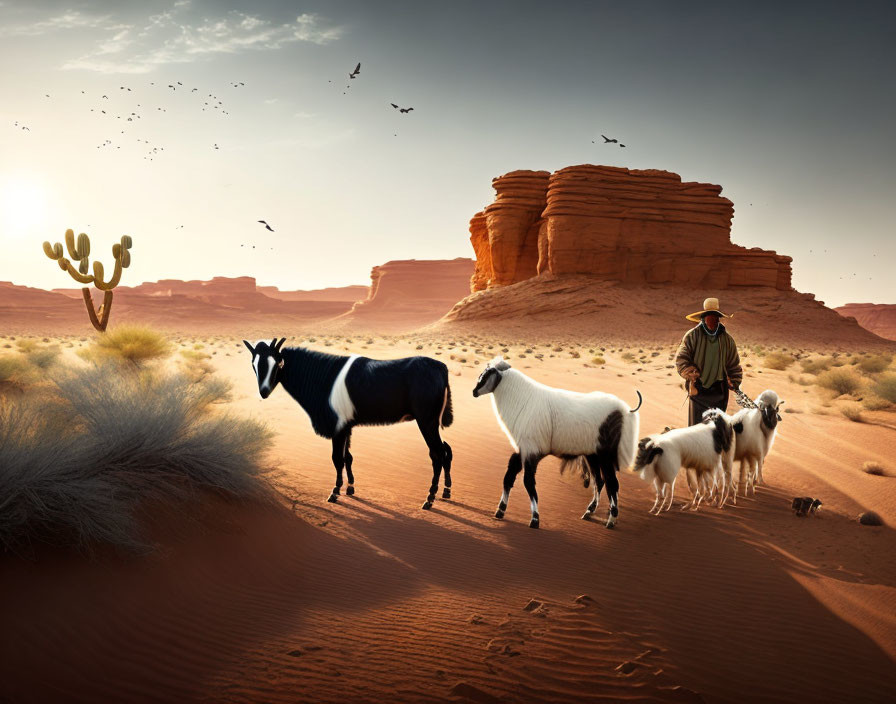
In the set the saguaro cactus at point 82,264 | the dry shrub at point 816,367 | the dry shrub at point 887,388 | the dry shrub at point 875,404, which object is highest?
the saguaro cactus at point 82,264

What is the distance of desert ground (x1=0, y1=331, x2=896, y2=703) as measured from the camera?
12.4 feet

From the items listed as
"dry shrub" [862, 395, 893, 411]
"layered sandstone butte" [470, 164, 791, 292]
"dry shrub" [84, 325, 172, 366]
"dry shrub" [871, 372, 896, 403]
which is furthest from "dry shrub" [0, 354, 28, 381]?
"layered sandstone butte" [470, 164, 791, 292]

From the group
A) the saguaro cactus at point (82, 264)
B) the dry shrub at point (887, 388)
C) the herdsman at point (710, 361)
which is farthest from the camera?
the saguaro cactus at point (82, 264)

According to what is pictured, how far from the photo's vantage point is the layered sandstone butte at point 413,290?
141 meters

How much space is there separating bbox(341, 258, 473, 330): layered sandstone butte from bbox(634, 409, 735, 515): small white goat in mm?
128299

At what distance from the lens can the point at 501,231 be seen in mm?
71375

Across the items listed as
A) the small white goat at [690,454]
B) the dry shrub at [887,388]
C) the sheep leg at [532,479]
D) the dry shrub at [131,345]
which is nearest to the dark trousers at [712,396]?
the small white goat at [690,454]

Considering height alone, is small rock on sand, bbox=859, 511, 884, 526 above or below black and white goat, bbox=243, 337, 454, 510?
below

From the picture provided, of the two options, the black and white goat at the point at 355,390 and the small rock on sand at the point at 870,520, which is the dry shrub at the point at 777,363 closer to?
the small rock on sand at the point at 870,520

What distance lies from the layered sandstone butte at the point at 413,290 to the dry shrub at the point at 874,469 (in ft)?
416

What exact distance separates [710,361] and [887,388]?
11491 millimetres

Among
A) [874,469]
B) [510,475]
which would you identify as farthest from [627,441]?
[874,469]

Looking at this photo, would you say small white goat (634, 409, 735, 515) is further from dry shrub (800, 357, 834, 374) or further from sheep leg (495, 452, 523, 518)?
dry shrub (800, 357, 834, 374)

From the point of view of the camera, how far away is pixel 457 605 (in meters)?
4.82
